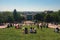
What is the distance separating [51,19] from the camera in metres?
72.4

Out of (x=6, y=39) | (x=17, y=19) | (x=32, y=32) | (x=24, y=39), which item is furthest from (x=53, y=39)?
(x=17, y=19)

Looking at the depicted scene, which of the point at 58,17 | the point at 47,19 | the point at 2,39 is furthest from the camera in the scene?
the point at 47,19

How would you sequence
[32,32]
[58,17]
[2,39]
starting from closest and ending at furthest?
[2,39]
[32,32]
[58,17]

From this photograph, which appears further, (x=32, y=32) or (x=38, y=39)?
(x=32, y=32)

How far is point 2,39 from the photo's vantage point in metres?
13.5

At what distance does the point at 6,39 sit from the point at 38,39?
235 cm

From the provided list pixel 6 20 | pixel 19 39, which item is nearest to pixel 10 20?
pixel 6 20

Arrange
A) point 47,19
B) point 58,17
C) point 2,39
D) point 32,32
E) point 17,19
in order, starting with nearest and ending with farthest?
point 2,39 → point 32,32 → point 58,17 → point 47,19 → point 17,19

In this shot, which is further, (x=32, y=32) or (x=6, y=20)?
(x=6, y=20)

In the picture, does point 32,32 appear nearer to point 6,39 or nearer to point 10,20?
point 6,39

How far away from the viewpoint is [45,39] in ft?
44.7

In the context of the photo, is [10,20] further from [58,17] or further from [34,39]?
[34,39]

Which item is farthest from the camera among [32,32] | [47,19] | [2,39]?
[47,19]

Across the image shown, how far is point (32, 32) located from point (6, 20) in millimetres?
52704
